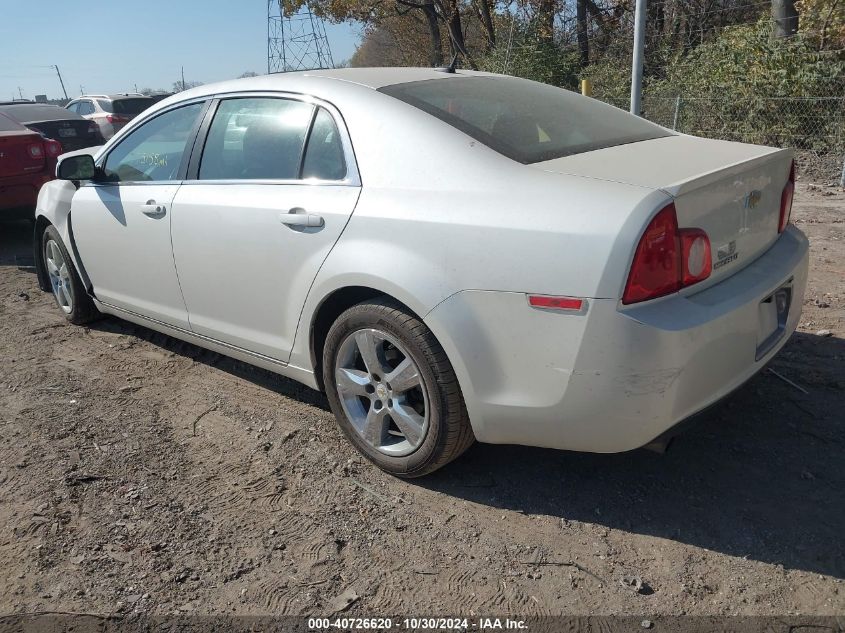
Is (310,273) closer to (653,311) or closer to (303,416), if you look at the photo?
(303,416)

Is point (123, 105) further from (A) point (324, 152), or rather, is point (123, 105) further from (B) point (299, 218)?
(B) point (299, 218)

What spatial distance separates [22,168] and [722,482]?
7564 mm

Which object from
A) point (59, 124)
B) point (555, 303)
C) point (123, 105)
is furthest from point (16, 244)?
point (123, 105)

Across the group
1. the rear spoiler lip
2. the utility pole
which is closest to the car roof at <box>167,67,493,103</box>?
the rear spoiler lip

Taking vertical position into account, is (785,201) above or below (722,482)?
above

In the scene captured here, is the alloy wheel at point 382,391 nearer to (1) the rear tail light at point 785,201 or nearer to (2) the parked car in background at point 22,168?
(1) the rear tail light at point 785,201

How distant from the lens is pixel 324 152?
3152 mm

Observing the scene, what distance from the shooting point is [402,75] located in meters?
3.48

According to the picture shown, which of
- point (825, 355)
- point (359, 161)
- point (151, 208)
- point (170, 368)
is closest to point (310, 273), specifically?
point (359, 161)

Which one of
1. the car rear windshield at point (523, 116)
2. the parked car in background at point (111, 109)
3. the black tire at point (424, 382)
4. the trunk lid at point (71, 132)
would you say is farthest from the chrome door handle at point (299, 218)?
the parked car in background at point (111, 109)

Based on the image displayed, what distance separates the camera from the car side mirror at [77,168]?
4.32 meters

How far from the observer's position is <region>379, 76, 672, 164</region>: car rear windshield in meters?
2.84

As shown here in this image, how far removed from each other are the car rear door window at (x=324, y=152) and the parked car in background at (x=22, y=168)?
5.75m

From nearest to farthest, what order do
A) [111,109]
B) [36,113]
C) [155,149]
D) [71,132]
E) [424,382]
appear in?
[424,382] < [155,149] < [36,113] < [71,132] < [111,109]
